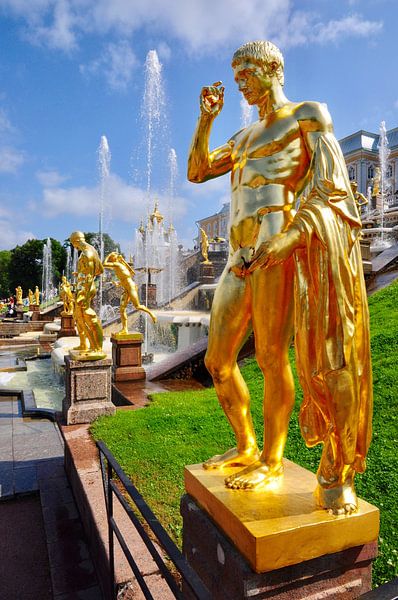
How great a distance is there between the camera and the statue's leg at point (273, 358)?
202 cm

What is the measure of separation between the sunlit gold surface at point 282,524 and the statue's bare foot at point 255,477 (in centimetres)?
3

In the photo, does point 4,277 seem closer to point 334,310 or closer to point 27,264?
point 27,264

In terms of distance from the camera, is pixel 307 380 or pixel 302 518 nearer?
pixel 302 518

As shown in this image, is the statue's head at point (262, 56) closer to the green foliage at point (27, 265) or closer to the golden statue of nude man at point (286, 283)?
the golden statue of nude man at point (286, 283)

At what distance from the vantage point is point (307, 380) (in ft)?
6.24

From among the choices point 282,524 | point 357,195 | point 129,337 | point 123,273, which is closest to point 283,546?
point 282,524

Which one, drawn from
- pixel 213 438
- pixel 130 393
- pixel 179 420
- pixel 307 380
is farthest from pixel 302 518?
pixel 130 393

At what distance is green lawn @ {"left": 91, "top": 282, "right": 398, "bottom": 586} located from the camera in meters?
3.19

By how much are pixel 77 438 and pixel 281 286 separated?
3897 mm

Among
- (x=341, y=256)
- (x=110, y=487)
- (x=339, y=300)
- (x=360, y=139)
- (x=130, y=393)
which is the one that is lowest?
(x=130, y=393)

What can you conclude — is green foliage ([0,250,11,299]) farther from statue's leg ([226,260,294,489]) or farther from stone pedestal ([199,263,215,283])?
statue's leg ([226,260,294,489])

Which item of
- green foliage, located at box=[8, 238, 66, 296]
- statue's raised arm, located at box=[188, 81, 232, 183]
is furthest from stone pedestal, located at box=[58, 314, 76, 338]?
green foliage, located at box=[8, 238, 66, 296]

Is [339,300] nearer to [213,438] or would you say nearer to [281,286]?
[281,286]

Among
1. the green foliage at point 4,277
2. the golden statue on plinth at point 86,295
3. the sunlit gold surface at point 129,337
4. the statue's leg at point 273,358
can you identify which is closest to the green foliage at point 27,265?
the green foliage at point 4,277
